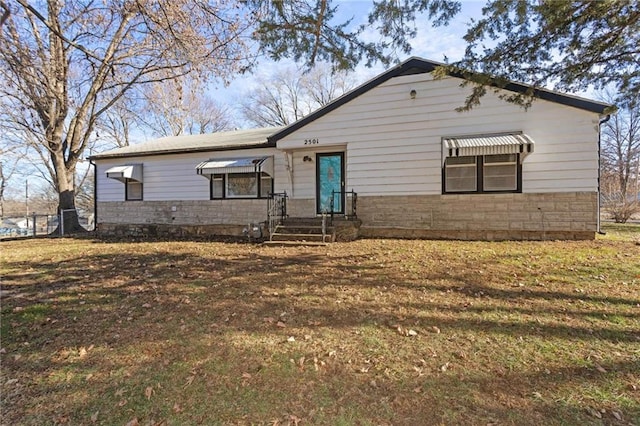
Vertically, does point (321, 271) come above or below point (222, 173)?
below

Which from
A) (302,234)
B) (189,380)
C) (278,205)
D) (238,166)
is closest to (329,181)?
(278,205)

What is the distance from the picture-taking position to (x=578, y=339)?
340cm

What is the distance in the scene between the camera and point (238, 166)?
11.5m

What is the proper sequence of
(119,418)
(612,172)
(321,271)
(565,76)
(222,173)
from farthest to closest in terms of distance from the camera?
(612,172)
(222,173)
(321,271)
(565,76)
(119,418)

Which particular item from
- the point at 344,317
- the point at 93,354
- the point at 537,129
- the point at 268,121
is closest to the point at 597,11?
the point at 537,129

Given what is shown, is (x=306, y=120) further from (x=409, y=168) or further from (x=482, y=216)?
(x=482, y=216)

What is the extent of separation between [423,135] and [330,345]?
8.09 m

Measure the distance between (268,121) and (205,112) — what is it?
249 inches

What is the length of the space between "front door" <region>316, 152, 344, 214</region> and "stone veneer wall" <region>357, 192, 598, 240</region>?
0.97 meters

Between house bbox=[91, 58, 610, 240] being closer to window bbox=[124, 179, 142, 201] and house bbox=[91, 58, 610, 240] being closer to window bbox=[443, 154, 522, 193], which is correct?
window bbox=[443, 154, 522, 193]

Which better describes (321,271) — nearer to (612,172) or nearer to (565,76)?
(565,76)

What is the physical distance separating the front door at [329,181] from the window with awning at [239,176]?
1.85 m

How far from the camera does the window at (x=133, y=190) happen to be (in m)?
14.2

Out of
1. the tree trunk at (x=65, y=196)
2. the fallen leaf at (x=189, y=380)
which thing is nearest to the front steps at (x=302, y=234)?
the fallen leaf at (x=189, y=380)
